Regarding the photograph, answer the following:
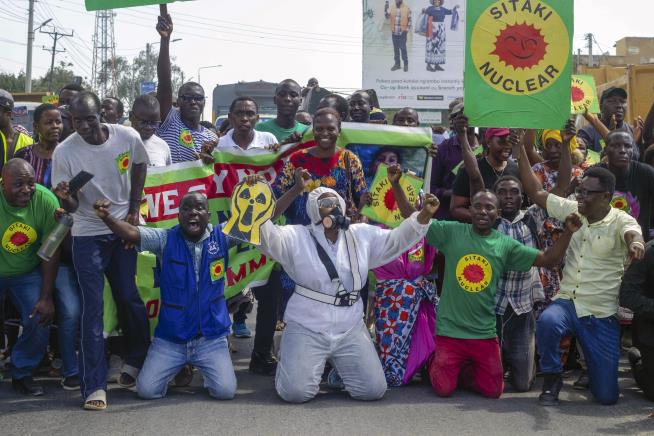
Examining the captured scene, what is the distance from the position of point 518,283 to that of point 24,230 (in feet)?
12.3

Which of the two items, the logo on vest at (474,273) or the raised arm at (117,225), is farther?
the logo on vest at (474,273)

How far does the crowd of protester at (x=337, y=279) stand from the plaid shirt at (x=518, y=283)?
0.01 metres

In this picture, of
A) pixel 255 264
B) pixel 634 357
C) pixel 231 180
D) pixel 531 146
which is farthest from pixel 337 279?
pixel 531 146

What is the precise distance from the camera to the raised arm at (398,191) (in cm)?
661

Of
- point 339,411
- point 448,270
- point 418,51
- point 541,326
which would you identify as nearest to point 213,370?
point 339,411

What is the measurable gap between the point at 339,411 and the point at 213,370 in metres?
0.98

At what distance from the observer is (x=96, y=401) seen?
6.00 meters

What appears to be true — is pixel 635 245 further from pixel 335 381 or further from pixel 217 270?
pixel 217 270

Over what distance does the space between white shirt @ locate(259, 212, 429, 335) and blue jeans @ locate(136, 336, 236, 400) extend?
57 cm

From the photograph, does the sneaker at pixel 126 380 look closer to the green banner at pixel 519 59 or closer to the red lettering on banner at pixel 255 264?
the red lettering on banner at pixel 255 264

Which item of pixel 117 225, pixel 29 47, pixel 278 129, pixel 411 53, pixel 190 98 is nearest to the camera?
pixel 117 225

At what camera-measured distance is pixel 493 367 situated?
646 centimetres

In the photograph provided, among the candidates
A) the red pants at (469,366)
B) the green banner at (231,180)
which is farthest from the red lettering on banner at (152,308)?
the red pants at (469,366)

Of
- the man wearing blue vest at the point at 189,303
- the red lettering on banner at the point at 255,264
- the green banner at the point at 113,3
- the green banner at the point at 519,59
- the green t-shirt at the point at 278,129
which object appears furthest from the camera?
the green t-shirt at the point at 278,129
